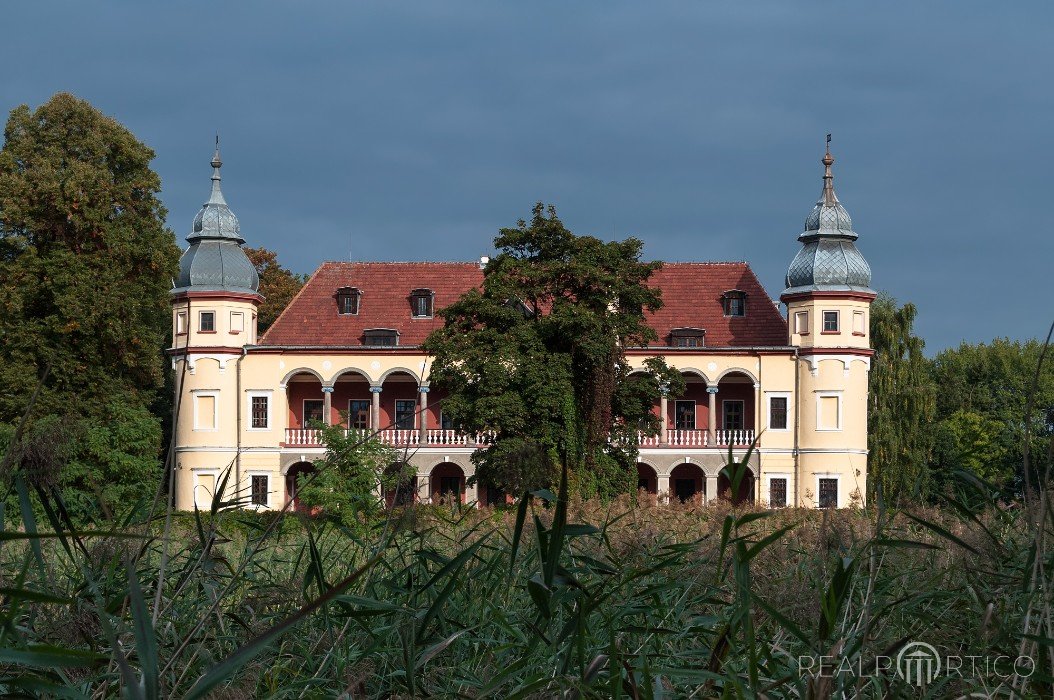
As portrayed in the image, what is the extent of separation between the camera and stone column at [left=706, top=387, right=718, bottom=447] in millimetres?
40688

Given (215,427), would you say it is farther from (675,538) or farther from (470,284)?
(675,538)

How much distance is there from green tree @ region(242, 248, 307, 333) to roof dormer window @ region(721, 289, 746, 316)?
1591 cm

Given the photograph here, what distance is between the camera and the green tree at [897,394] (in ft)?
136

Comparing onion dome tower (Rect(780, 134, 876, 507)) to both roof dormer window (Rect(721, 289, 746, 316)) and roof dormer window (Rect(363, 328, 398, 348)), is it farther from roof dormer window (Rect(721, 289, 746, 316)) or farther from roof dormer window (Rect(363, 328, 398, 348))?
roof dormer window (Rect(363, 328, 398, 348))

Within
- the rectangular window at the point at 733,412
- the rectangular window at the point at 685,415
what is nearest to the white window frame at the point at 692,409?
the rectangular window at the point at 685,415

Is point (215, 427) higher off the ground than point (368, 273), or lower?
lower

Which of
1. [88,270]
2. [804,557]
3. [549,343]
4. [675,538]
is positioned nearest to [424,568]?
[804,557]

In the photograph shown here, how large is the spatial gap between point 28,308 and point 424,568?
31952 millimetres

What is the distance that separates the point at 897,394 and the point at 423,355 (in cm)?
1586

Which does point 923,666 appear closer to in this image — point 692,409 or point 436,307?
point 436,307

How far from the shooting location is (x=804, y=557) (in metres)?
4.55

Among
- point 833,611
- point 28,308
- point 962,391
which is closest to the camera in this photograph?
point 833,611

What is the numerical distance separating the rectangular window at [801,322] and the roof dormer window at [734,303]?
1916mm

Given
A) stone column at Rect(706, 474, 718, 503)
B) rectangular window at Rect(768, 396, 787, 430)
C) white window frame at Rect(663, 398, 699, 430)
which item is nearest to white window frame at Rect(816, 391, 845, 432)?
rectangular window at Rect(768, 396, 787, 430)
